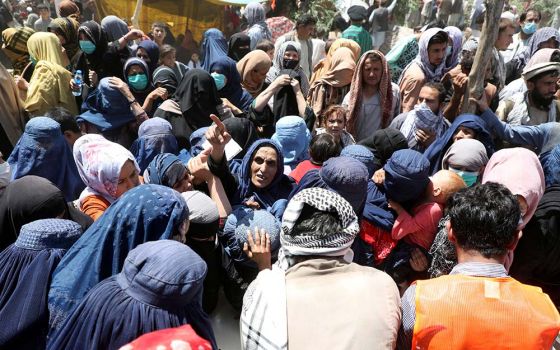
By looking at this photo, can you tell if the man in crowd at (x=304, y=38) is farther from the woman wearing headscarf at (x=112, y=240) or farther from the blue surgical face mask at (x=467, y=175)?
the woman wearing headscarf at (x=112, y=240)

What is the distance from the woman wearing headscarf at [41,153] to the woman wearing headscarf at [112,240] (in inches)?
59.8

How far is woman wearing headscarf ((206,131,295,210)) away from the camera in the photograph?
288 cm

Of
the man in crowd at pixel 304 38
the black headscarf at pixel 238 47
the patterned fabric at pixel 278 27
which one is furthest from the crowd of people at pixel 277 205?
the patterned fabric at pixel 278 27

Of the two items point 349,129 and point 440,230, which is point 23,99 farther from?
point 440,230

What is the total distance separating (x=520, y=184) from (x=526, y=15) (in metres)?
6.77

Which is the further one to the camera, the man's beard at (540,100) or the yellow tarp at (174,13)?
the yellow tarp at (174,13)

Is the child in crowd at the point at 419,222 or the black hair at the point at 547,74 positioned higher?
the black hair at the point at 547,74

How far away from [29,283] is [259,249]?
1001 millimetres

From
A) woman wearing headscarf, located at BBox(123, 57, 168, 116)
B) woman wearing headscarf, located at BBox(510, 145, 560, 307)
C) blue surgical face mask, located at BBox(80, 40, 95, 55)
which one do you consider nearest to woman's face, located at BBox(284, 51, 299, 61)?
woman wearing headscarf, located at BBox(123, 57, 168, 116)

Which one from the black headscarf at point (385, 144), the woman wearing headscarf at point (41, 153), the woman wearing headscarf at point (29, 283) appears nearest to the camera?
the woman wearing headscarf at point (29, 283)

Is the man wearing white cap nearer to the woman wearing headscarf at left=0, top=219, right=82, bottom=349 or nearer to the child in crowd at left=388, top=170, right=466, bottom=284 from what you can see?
the child in crowd at left=388, top=170, right=466, bottom=284

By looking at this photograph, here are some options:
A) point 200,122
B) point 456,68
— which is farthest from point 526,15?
point 200,122

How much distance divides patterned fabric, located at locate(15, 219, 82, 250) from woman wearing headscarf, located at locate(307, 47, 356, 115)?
9.71ft

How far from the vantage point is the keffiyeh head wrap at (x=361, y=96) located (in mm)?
4086
